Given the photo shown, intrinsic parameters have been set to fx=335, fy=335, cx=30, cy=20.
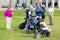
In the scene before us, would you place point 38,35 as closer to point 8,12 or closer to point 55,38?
point 55,38

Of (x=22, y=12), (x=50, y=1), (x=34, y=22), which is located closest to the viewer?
(x=34, y=22)

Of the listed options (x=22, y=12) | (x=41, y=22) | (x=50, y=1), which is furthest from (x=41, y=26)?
(x=50, y=1)

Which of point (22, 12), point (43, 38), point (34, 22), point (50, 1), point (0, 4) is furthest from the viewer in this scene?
point (50, 1)

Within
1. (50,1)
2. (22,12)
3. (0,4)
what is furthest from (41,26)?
(50,1)

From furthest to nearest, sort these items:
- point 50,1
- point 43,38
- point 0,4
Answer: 1. point 50,1
2. point 0,4
3. point 43,38

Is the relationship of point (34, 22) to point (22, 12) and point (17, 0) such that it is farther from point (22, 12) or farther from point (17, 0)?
point (17, 0)

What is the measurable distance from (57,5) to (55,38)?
63520 mm

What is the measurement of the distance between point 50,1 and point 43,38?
6509 cm

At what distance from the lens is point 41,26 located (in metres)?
20.3

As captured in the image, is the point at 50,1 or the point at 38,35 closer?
the point at 38,35

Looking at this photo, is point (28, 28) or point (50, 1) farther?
point (50, 1)

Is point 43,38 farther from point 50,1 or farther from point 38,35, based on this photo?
point 50,1

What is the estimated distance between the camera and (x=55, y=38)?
65.2 feet

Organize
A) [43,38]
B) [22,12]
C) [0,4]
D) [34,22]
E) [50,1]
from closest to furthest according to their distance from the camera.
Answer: [43,38]
[34,22]
[22,12]
[0,4]
[50,1]
